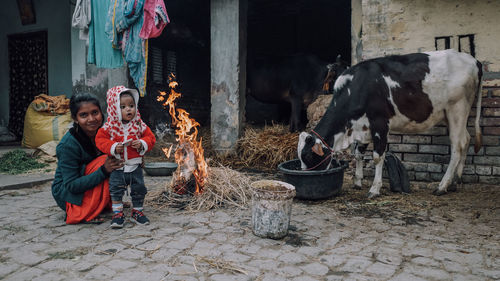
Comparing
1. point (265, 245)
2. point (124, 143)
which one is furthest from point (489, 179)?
point (124, 143)

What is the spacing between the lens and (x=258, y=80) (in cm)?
840

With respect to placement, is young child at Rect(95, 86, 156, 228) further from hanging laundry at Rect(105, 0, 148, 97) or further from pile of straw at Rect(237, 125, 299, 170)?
pile of straw at Rect(237, 125, 299, 170)

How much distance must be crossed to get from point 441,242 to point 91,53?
19.4 ft

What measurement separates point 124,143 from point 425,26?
425cm

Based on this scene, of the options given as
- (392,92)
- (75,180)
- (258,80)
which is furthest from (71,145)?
(258,80)

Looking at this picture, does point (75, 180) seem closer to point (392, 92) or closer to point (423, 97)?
point (392, 92)

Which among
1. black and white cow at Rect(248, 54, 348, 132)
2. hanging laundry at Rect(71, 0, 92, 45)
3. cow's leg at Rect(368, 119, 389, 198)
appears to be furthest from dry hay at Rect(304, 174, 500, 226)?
hanging laundry at Rect(71, 0, 92, 45)

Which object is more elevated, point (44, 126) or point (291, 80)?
point (291, 80)

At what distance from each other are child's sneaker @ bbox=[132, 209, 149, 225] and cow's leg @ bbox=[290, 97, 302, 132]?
14.5 feet

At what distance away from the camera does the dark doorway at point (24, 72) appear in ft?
29.7

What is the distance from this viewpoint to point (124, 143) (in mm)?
3133

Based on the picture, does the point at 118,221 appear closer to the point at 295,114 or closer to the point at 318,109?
the point at 318,109

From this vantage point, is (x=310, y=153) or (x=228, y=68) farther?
(x=228, y=68)

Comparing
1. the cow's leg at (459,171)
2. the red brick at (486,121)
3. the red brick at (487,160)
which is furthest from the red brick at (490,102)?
the red brick at (487,160)
